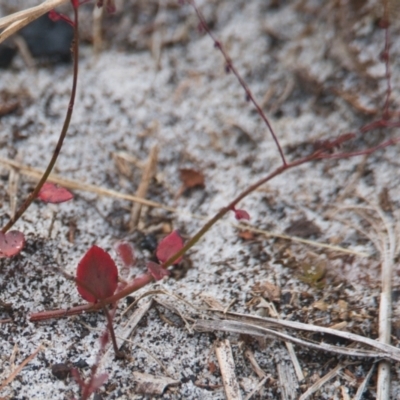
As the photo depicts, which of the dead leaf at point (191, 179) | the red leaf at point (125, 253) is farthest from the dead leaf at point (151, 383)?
the dead leaf at point (191, 179)

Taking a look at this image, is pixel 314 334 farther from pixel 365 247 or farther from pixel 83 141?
pixel 83 141

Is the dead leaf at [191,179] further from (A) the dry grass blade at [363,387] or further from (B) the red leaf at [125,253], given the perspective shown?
(A) the dry grass blade at [363,387]

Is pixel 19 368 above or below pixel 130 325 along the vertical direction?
below

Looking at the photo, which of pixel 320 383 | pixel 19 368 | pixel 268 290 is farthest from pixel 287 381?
pixel 19 368

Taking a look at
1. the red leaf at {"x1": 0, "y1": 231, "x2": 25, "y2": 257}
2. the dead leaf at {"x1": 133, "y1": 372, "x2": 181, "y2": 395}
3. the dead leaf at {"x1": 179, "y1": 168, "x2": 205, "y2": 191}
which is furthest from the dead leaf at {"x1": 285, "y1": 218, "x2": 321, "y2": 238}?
the red leaf at {"x1": 0, "y1": 231, "x2": 25, "y2": 257}

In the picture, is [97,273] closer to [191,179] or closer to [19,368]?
[19,368]

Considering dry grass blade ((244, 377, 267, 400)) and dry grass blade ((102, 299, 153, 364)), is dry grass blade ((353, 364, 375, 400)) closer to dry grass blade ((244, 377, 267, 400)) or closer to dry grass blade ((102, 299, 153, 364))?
dry grass blade ((244, 377, 267, 400))
